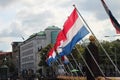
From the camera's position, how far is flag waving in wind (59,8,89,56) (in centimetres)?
2627

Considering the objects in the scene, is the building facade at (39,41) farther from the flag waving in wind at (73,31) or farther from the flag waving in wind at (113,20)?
the flag waving in wind at (113,20)

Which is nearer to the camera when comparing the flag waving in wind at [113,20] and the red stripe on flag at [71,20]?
the flag waving in wind at [113,20]

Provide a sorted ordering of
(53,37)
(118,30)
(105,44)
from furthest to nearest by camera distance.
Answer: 1. (53,37)
2. (105,44)
3. (118,30)

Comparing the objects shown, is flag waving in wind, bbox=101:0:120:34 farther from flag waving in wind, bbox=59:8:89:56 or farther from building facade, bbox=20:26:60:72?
building facade, bbox=20:26:60:72

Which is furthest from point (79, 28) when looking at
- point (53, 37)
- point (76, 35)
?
point (53, 37)

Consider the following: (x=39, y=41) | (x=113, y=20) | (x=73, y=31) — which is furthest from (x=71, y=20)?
(x=39, y=41)

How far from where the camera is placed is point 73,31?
2698 centimetres

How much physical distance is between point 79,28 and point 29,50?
173021 mm

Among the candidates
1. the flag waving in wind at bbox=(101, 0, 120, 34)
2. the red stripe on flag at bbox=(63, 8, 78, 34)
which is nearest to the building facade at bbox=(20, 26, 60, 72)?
the red stripe on flag at bbox=(63, 8, 78, 34)

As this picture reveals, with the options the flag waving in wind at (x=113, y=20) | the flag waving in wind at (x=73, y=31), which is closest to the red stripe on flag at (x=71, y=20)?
the flag waving in wind at (x=73, y=31)

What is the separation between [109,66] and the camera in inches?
4830

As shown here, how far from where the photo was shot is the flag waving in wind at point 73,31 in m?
26.3

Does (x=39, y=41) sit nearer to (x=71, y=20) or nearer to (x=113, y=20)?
(x=71, y=20)

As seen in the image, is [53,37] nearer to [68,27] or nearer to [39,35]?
[39,35]
